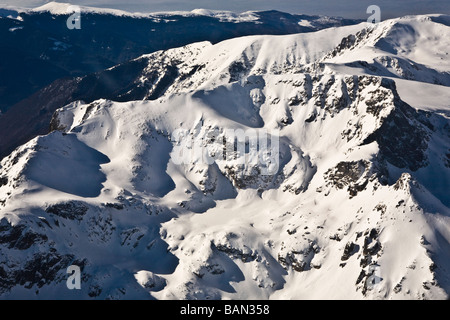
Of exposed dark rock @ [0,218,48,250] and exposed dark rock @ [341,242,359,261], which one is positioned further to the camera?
exposed dark rock @ [0,218,48,250]

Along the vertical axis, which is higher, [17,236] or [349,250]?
[17,236]

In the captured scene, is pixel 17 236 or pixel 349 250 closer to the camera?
pixel 349 250

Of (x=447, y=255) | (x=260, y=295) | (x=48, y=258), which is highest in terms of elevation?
(x=447, y=255)

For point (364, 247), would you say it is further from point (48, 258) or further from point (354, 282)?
point (48, 258)

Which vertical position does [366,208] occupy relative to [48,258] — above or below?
above

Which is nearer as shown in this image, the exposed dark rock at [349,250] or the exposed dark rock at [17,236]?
the exposed dark rock at [349,250]
